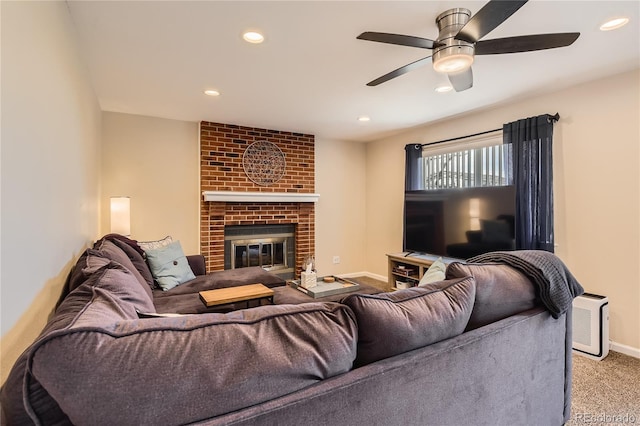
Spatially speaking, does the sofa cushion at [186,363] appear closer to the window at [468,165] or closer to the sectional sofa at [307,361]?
the sectional sofa at [307,361]

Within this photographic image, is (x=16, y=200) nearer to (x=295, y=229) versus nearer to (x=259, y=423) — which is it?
(x=259, y=423)

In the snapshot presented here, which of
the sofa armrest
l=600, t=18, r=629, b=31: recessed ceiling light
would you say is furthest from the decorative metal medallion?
l=600, t=18, r=629, b=31: recessed ceiling light

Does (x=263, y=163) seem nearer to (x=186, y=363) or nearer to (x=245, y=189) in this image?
(x=245, y=189)

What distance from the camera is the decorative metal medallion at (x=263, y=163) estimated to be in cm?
435

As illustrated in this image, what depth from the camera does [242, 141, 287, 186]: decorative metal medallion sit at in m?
4.35

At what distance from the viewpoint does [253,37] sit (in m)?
2.03

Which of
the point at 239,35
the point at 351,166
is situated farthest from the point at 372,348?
the point at 351,166

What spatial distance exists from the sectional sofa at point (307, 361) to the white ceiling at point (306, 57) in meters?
1.44

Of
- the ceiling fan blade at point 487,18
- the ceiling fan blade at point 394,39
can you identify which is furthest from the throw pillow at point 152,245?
the ceiling fan blade at point 487,18

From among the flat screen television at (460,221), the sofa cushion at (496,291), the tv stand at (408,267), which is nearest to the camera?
the sofa cushion at (496,291)

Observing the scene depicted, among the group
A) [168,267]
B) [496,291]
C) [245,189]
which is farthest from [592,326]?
[245,189]

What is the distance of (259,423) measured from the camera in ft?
2.42

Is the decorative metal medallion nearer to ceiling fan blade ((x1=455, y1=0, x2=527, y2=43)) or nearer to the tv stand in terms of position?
the tv stand

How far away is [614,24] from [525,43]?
29.0 inches
